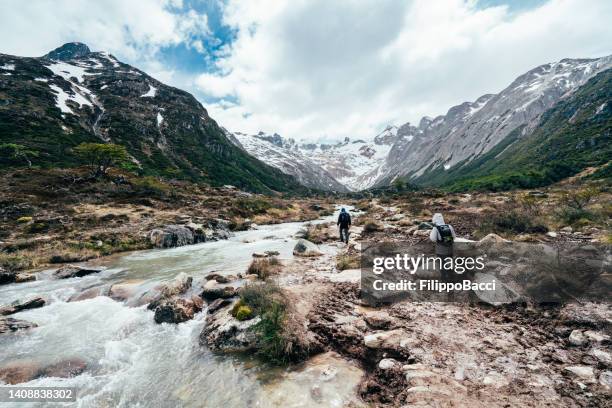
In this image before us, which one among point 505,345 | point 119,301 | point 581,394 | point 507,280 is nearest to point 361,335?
point 505,345

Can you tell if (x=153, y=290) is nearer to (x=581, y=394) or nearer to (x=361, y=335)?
(x=361, y=335)

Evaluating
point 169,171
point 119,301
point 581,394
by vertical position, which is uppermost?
point 169,171

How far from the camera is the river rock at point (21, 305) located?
425 inches

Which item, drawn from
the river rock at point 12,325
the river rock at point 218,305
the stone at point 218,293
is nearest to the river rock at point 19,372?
the river rock at point 12,325

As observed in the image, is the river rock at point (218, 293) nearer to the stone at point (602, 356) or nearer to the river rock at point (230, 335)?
the river rock at point (230, 335)

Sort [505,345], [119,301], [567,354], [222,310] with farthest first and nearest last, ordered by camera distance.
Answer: [119,301]
[222,310]
[505,345]
[567,354]

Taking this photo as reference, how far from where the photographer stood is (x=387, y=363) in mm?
5949

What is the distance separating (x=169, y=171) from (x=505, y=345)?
8381 cm

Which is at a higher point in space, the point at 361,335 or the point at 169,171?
the point at 169,171

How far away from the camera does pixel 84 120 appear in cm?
9100

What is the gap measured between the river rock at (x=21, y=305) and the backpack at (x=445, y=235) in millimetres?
15674

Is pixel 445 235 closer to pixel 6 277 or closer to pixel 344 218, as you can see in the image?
pixel 344 218

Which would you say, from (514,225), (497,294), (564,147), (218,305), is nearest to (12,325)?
(218,305)

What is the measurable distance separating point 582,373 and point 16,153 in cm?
7388
